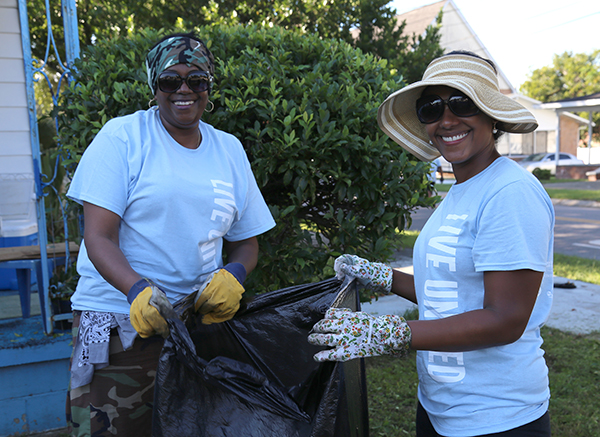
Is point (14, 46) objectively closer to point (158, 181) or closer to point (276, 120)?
point (276, 120)

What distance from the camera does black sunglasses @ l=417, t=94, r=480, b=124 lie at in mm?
1349

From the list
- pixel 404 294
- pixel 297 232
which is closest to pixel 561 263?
pixel 297 232

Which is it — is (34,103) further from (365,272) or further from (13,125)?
(365,272)

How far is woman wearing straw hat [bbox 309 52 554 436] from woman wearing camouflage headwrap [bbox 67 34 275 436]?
57 cm

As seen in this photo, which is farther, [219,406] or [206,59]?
[206,59]

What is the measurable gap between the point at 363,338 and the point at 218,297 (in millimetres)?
534

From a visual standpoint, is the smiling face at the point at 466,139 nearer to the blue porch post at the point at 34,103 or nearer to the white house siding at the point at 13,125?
the blue porch post at the point at 34,103

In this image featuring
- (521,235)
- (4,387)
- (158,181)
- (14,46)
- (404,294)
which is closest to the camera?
(521,235)

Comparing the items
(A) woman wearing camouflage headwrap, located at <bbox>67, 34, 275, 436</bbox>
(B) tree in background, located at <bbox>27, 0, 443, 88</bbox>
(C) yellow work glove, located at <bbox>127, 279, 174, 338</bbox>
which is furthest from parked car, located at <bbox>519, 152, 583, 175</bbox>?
(C) yellow work glove, located at <bbox>127, 279, 174, 338</bbox>

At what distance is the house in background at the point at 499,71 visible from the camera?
947 inches

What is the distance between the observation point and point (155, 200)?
5.15ft

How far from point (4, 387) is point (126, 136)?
2.14 m

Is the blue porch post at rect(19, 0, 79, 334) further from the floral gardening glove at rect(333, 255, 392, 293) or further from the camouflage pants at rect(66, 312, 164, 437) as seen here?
the floral gardening glove at rect(333, 255, 392, 293)

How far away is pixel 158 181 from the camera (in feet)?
5.17
